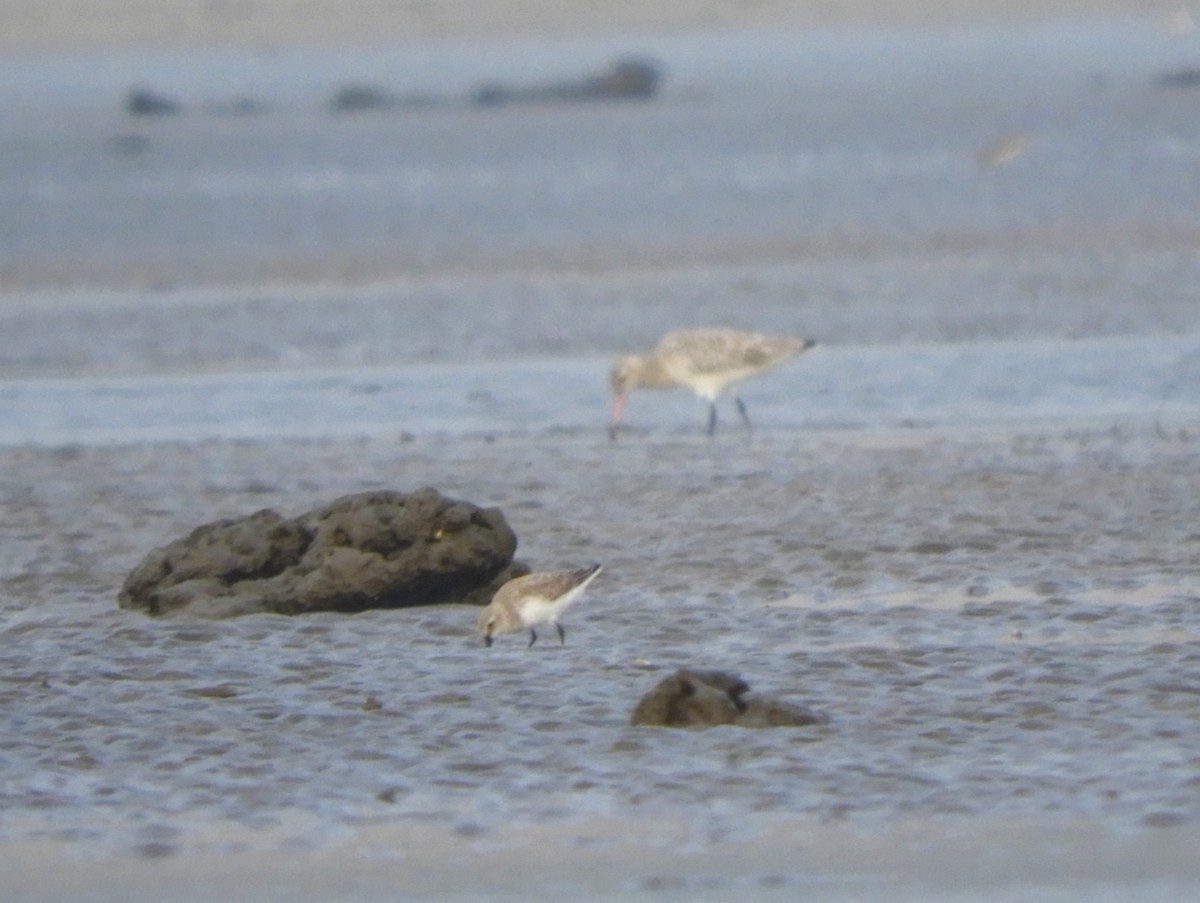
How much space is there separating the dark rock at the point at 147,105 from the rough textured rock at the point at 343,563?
230 feet

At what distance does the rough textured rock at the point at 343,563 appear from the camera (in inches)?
336

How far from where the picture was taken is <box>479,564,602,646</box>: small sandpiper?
7.73 m

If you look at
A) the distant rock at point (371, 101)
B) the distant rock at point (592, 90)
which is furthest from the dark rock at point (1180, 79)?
the distant rock at point (371, 101)

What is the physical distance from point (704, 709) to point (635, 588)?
2297mm

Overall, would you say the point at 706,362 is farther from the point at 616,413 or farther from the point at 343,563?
the point at 343,563

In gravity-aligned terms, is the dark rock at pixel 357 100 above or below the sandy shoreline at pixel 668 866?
above

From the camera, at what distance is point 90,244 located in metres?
27.7

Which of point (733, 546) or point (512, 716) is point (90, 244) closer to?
point (733, 546)

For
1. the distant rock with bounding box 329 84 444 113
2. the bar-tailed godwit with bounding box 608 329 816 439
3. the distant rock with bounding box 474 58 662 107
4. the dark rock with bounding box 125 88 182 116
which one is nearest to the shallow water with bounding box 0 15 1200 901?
the bar-tailed godwit with bounding box 608 329 816 439

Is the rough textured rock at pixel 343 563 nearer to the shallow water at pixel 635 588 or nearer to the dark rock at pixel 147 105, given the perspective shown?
the shallow water at pixel 635 588

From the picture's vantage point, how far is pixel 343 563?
8508mm

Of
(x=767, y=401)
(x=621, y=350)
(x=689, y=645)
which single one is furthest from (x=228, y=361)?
(x=689, y=645)

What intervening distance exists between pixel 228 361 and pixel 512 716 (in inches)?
399

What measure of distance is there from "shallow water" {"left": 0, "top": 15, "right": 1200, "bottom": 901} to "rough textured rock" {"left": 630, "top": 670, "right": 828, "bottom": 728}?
96 mm
